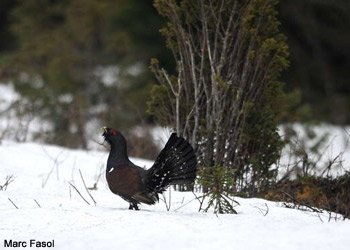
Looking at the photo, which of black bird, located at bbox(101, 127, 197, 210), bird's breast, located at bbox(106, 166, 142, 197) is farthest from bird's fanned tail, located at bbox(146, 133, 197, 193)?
bird's breast, located at bbox(106, 166, 142, 197)

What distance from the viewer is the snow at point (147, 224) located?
4.02 m

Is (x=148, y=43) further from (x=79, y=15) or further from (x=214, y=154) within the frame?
(x=214, y=154)

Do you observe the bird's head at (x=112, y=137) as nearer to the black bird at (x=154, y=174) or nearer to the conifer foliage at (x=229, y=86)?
the black bird at (x=154, y=174)

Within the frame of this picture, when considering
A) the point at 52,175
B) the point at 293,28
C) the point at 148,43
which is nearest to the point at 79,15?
the point at 148,43

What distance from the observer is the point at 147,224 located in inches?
179

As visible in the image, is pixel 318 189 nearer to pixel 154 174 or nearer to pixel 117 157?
pixel 154 174

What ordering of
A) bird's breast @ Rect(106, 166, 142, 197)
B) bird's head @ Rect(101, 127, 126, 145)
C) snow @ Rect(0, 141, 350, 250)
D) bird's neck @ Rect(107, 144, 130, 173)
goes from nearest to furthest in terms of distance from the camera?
snow @ Rect(0, 141, 350, 250)
bird's breast @ Rect(106, 166, 142, 197)
bird's neck @ Rect(107, 144, 130, 173)
bird's head @ Rect(101, 127, 126, 145)

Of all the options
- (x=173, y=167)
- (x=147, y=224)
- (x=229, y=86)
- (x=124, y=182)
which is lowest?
(x=147, y=224)

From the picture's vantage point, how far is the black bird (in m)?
5.43

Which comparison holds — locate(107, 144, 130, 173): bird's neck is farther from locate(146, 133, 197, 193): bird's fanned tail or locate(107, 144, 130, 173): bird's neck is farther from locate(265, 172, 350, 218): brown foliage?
locate(265, 172, 350, 218): brown foliage

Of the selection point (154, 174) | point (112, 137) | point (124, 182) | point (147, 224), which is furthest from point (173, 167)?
Result: point (147, 224)

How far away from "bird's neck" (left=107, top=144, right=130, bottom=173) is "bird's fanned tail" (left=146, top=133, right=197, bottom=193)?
0.28 m

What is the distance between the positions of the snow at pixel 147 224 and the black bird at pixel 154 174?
19 cm

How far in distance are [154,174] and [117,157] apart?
0.39 meters
